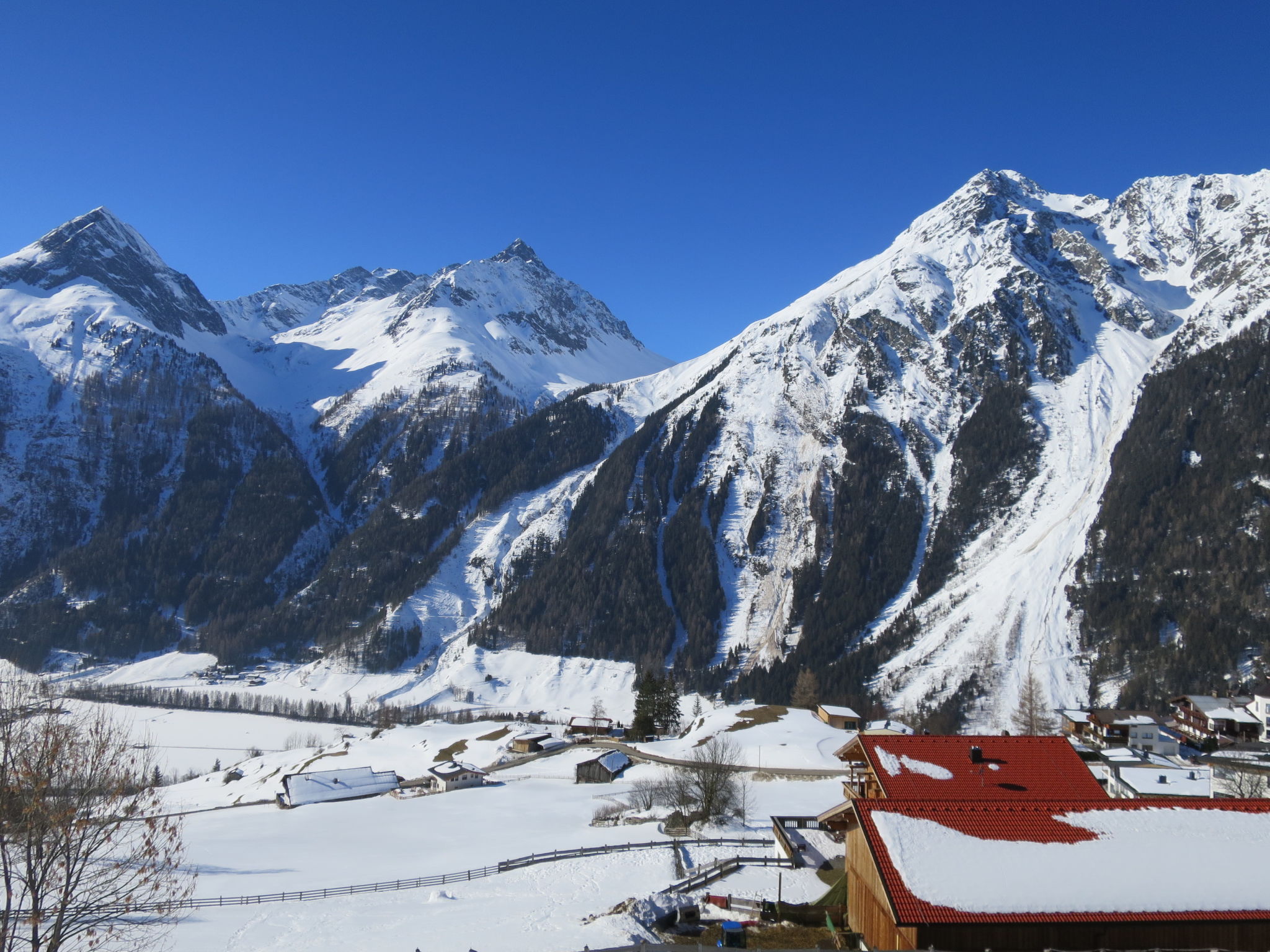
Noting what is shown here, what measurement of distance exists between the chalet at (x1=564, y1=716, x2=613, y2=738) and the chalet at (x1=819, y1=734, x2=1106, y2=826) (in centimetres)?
7736

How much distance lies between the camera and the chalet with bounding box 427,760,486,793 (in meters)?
81.0

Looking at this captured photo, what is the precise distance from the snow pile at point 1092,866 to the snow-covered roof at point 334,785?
69.2 metres

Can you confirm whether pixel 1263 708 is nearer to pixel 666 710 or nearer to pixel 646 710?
pixel 666 710

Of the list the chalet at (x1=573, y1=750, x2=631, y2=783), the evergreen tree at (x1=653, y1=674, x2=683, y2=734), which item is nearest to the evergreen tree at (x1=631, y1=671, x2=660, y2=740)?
the evergreen tree at (x1=653, y1=674, x2=683, y2=734)

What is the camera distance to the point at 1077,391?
182m

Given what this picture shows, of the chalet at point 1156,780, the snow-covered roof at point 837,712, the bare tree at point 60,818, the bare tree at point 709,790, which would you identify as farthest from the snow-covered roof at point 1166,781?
the bare tree at point 60,818

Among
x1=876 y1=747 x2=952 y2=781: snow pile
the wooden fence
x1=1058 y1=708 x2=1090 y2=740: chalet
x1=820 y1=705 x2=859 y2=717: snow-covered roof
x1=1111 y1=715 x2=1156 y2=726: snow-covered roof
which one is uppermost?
x1=876 y1=747 x2=952 y2=781: snow pile

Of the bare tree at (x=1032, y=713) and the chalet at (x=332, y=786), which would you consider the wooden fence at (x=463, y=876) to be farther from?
the bare tree at (x=1032, y=713)

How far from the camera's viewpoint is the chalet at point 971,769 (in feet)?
94.4

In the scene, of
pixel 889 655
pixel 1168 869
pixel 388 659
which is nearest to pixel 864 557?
pixel 889 655

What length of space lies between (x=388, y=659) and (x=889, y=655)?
107140mm

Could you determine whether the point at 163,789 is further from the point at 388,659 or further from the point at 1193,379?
the point at 1193,379

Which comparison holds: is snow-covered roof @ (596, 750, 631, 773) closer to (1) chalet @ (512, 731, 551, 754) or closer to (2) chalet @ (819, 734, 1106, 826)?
(1) chalet @ (512, 731, 551, 754)

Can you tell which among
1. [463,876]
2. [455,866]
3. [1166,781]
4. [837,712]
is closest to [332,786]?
[455,866]
